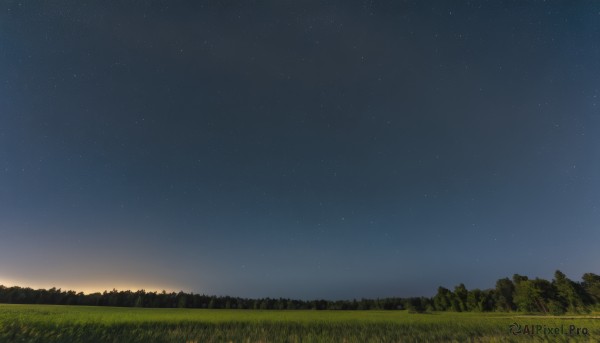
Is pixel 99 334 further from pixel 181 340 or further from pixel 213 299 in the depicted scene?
pixel 213 299

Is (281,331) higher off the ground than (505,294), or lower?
higher

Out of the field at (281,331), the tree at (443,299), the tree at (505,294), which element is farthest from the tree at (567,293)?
the field at (281,331)

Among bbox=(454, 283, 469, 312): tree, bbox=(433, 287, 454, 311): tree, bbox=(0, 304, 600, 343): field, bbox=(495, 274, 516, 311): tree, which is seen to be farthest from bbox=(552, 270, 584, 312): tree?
bbox=(0, 304, 600, 343): field

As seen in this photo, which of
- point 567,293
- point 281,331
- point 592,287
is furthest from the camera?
point 592,287

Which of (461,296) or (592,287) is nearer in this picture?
(592,287)

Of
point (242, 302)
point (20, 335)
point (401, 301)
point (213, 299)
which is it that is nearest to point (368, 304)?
point (401, 301)

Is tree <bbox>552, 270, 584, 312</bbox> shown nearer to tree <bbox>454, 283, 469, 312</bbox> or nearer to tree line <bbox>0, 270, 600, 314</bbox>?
tree line <bbox>0, 270, 600, 314</bbox>

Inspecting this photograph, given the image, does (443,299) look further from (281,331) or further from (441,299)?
(281,331)

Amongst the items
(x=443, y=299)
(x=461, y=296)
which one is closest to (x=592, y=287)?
(x=461, y=296)

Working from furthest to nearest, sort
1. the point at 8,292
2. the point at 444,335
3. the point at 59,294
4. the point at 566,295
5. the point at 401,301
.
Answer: the point at 401,301 < the point at 59,294 < the point at 8,292 < the point at 566,295 < the point at 444,335

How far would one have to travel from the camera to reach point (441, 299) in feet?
434

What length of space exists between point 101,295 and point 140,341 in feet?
475

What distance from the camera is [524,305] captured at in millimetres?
95938

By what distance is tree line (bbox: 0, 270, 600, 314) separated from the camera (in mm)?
91562
